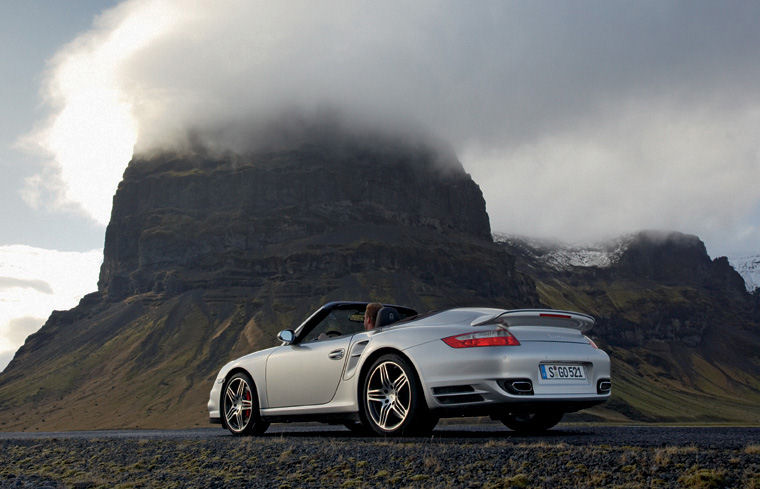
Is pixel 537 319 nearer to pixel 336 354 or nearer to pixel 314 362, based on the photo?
pixel 336 354

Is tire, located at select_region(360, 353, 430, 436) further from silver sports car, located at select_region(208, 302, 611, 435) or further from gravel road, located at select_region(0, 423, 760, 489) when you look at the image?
gravel road, located at select_region(0, 423, 760, 489)

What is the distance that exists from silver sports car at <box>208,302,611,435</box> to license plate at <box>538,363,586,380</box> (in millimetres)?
11

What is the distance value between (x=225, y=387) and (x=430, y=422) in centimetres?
411

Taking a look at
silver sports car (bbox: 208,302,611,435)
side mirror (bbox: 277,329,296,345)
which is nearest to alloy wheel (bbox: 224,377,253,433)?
silver sports car (bbox: 208,302,611,435)

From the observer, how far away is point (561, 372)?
23.6 feet

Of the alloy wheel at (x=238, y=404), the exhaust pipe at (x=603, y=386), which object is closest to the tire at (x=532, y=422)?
the exhaust pipe at (x=603, y=386)

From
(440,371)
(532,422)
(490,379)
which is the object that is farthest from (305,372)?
(532,422)

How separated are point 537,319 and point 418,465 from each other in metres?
2.65

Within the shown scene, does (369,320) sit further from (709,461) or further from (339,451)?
(709,461)

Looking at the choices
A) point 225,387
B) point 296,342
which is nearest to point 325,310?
point 296,342

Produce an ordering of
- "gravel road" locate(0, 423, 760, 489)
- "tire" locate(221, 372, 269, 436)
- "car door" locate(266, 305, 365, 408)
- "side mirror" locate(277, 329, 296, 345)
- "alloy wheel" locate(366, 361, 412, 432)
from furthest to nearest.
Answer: "tire" locate(221, 372, 269, 436), "side mirror" locate(277, 329, 296, 345), "car door" locate(266, 305, 365, 408), "alloy wheel" locate(366, 361, 412, 432), "gravel road" locate(0, 423, 760, 489)

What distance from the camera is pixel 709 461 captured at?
4.91m

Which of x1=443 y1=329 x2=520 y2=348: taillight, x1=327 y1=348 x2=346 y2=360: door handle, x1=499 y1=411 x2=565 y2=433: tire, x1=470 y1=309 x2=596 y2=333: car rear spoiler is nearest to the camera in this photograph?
x1=443 y1=329 x2=520 y2=348: taillight

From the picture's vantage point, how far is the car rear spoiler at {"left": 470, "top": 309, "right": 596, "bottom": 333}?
281 inches
